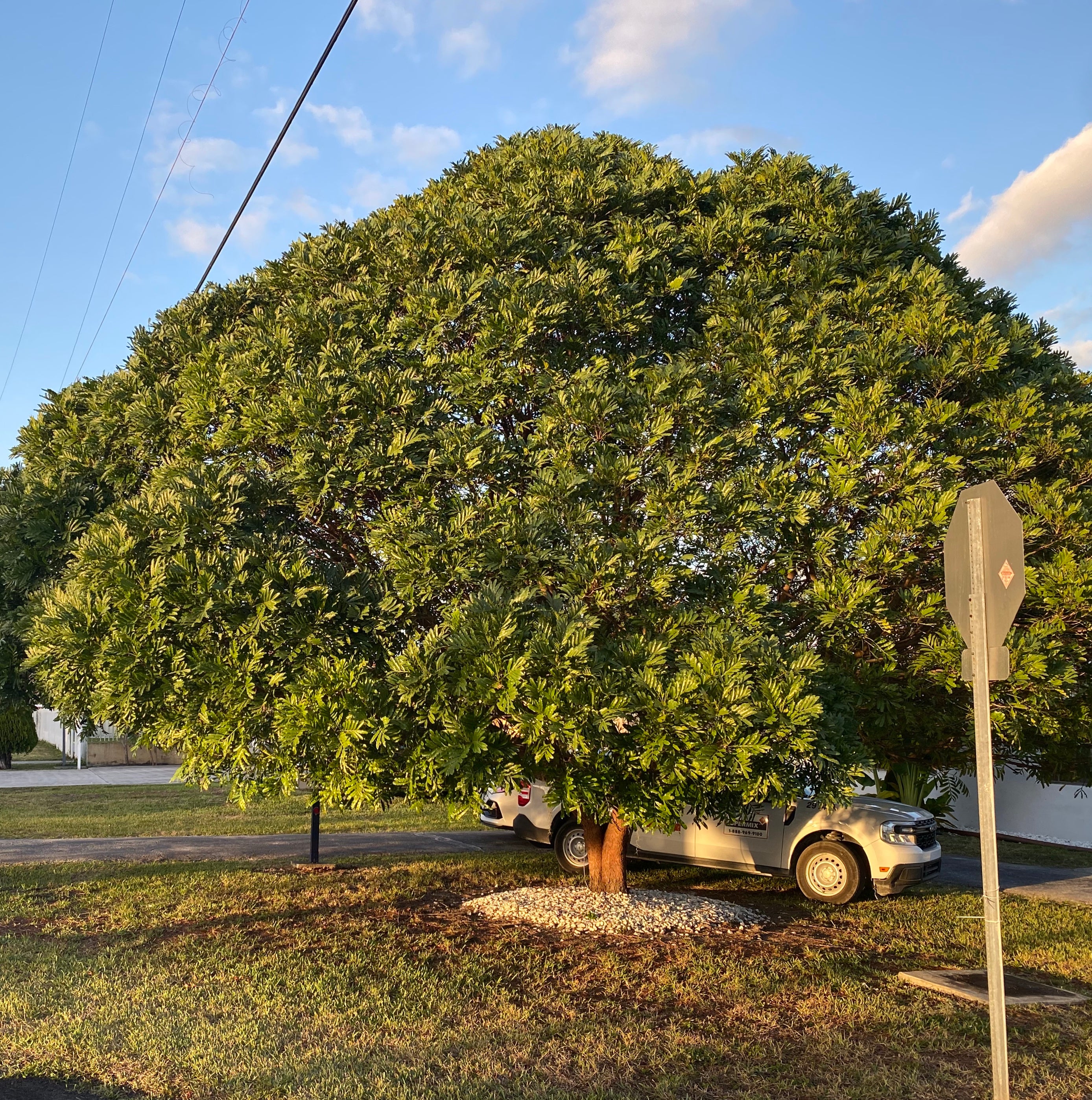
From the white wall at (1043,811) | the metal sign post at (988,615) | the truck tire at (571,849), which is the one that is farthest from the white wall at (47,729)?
the metal sign post at (988,615)

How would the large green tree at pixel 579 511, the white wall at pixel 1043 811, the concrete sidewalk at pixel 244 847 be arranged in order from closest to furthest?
1. the large green tree at pixel 579 511
2. the concrete sidewalk at pixel 244 847
3. the white wall at pixel 1043 811

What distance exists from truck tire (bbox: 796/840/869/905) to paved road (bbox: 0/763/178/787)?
56.7ft

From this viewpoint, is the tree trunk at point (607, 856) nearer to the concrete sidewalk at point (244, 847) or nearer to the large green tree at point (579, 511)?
the large green tree at point (579, 511)

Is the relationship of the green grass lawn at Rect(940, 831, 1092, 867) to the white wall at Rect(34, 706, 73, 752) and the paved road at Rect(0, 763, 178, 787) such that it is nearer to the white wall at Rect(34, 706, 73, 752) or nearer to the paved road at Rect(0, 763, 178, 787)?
the paved road at Rect(0, 763, 178, 787)

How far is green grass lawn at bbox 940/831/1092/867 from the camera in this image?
1598cm

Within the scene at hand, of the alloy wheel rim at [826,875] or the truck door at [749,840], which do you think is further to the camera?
the truck door at [749,840]

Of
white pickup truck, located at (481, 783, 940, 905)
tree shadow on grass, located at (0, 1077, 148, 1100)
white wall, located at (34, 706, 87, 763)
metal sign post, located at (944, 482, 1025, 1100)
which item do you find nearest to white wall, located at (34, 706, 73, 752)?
white wall, located at (34, 706, 87, 763)

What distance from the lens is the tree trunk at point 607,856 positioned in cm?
1043

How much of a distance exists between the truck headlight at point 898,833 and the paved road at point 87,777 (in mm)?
18124

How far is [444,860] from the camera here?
14.0 metres

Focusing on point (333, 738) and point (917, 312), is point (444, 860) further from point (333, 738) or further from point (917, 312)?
point (917, 312)

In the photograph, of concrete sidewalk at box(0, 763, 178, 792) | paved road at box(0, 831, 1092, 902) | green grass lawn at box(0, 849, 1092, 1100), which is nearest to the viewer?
green grass lawn at box(0, 849, 1092, 1100)

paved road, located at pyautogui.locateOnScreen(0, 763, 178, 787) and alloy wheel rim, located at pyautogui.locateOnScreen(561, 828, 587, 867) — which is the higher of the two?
alloy wheel rim, located at pyautogui.locateOnScreen(561, 828, 587, 867)

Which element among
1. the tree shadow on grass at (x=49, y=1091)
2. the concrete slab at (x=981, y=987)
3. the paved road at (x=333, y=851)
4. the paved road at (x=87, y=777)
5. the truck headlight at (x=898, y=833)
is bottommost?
the paved road at (x=87, y=777)
